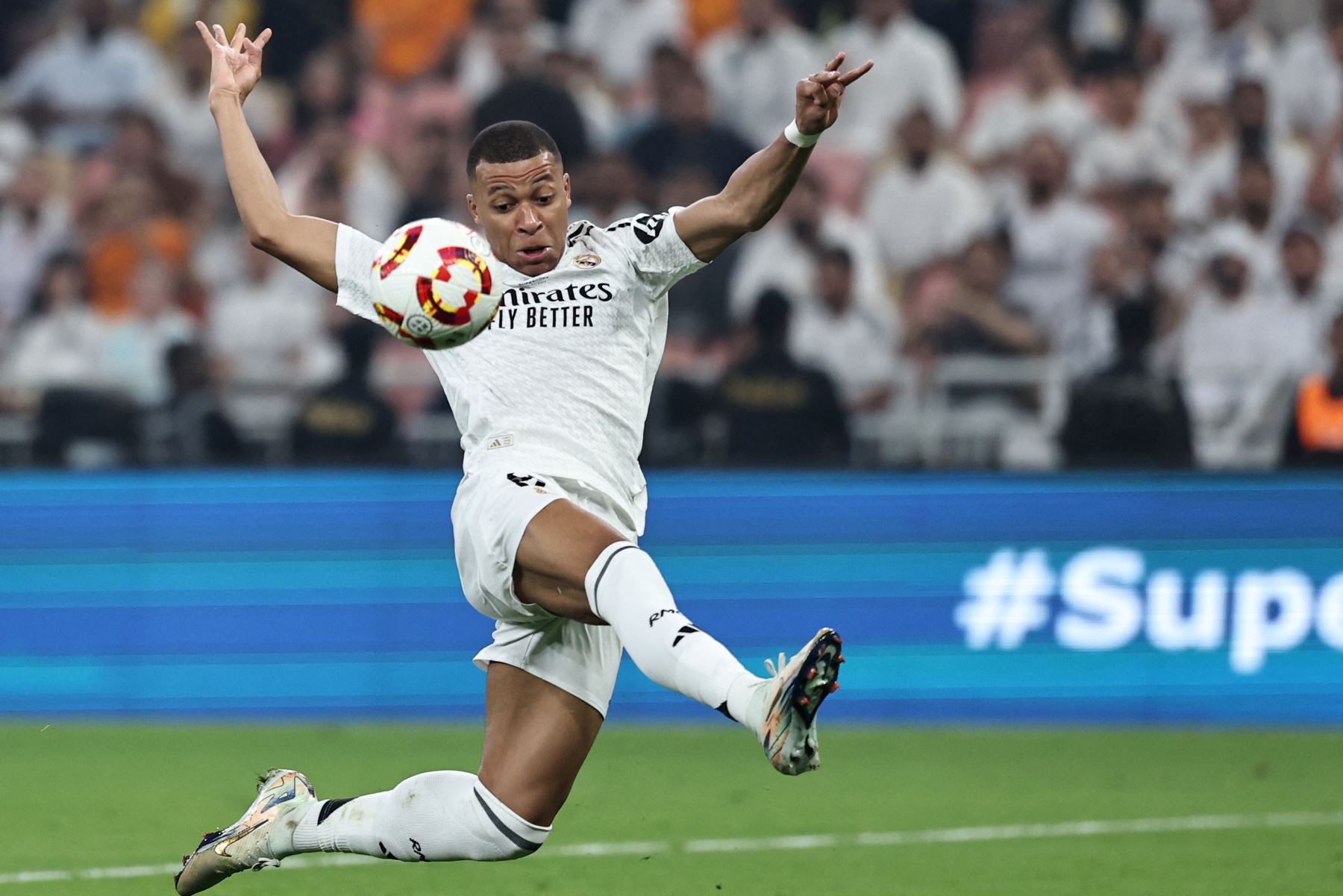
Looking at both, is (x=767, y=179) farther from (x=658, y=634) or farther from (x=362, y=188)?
(x=362, y=188)

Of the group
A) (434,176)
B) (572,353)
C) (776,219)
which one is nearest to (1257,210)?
(776,219)

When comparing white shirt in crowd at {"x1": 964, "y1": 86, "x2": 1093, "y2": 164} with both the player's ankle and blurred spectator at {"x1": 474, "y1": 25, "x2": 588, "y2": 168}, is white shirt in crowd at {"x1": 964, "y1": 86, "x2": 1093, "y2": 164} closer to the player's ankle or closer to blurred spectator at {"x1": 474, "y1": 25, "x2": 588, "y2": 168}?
blurred spectator at {"x1": 474, "y1": 25, "x2": 588, "y2": 168}

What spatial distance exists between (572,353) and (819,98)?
1007 millimetres

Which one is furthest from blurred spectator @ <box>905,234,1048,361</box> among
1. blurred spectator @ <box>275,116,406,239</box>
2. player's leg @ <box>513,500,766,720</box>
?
player's leg @ <box>513,500,766,720</box>

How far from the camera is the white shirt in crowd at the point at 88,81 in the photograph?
14.3 meters

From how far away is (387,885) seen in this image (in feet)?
21.8

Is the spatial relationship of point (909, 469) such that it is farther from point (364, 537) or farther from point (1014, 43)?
point (1014, 43)

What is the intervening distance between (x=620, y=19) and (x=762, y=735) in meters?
10.6

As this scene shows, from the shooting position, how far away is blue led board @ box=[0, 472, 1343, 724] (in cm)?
1013

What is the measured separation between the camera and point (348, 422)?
11.0 metres

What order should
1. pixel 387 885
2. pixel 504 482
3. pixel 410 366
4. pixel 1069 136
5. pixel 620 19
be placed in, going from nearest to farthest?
pixel 504 482, pixel 387 885, pixel 410 366, pixel 1069 136, pixel 620 19

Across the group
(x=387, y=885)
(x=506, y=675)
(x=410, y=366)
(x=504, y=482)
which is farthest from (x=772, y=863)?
(x=410, y=366)

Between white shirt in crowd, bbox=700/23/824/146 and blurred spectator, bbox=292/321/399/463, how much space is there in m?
3.76

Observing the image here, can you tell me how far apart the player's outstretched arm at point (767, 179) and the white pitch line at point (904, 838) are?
272cm
